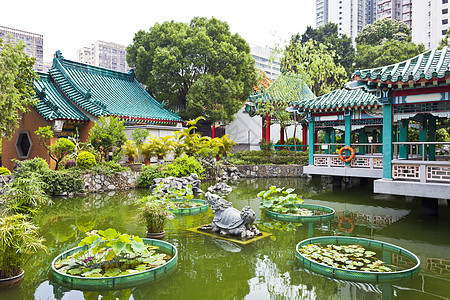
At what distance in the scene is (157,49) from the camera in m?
23.5

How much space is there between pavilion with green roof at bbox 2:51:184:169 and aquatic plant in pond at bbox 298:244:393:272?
1313cm

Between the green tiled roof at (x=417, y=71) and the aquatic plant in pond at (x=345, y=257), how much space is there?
14.6ft

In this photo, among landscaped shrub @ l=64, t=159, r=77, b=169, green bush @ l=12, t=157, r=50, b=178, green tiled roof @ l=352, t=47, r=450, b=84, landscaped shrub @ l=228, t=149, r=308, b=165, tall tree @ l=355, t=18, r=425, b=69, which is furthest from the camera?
tall tree @ l=355, t=18, r=425, b=69

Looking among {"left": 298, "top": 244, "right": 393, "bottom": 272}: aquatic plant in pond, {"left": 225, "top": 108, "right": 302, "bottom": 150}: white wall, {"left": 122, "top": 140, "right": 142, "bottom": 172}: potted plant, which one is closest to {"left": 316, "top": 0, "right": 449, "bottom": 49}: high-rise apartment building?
{"left": 225, "top": 108, "right": 302, "bottom": 150}: white wall

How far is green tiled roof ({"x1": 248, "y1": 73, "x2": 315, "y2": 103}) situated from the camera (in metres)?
21.4

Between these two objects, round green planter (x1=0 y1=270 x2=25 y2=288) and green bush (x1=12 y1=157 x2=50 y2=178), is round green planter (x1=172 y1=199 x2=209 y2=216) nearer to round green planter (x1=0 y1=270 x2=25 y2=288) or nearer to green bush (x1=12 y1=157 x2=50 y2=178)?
round green planter (x1=0 y1=270 x2=25 y2=288)

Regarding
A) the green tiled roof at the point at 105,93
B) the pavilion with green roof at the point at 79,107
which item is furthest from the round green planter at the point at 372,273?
the green tiled roof at the point at 105,93

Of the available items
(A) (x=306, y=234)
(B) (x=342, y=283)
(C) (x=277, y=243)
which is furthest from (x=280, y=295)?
(A) (x=306, y=234)

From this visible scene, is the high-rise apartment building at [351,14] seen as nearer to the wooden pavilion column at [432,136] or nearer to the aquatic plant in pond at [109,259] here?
the wooden pavilion column at [432,136]

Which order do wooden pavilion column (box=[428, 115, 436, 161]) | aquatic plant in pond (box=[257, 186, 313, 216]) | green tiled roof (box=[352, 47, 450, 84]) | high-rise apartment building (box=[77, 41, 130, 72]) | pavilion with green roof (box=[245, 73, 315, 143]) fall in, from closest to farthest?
green tiled roof (box=[352, 47, 450, 84]) < aquatic plant in pond (box=[257, 186, 313, 216]) < wooden pavilion column (box=[428, 115, 436, 161]) < pavilion with green roof (box=[245, 73, 315, 143]) < high-rise apartment building (box=[77, 41, 130, 72])

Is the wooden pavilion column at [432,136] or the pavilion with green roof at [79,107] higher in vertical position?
the pavilion with green roof at [79,107]

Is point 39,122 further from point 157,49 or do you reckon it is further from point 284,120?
point 284,120

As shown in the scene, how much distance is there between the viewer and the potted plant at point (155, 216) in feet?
24.6

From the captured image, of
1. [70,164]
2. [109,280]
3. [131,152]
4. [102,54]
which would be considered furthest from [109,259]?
[102,54]
